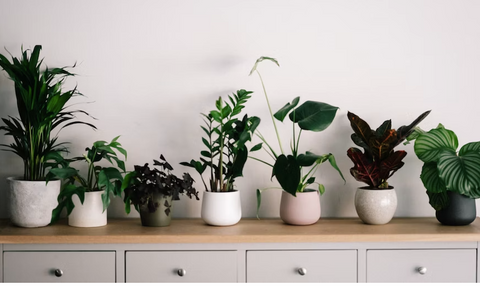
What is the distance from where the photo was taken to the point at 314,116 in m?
2.29

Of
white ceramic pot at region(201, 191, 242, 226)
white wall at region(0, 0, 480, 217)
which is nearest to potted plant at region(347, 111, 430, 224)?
white wall at region(0, 0, 480, 217)

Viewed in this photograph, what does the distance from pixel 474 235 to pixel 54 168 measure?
5.97 feet

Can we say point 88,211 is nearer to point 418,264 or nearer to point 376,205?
point 376,205

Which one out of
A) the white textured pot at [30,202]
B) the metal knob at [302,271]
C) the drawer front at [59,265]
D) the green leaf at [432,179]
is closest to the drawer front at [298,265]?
the metal knob at [302,271]

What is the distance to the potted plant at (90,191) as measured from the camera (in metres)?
2.23

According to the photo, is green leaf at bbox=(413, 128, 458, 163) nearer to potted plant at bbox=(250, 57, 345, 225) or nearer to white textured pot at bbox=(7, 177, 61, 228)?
potted plant at bbox=(250, 57, 345, 225)

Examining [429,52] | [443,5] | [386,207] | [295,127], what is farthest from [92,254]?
[443,5]

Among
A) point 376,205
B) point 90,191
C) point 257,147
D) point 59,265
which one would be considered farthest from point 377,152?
point 59,265

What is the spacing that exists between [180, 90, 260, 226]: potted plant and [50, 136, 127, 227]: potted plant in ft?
1.10

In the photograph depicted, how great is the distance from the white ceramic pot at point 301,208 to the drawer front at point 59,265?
0.80m

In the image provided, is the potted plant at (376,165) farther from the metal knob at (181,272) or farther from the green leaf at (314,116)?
the metal knob at (181,272)

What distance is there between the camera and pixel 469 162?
86.5 inches

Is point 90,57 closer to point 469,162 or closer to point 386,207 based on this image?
point 386,207

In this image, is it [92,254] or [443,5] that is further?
[443,5]
